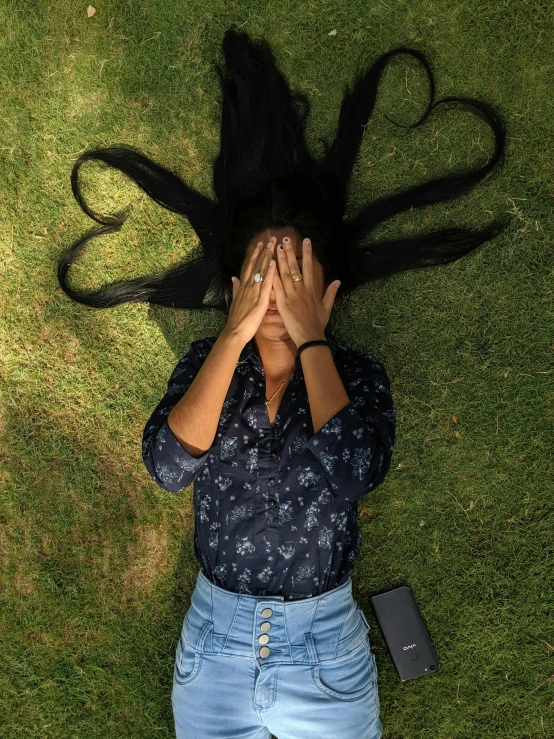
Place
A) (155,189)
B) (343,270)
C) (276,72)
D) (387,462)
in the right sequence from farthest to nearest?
1. (155,189)
2. (276,72)
3. (343,270)
4. (387,462)

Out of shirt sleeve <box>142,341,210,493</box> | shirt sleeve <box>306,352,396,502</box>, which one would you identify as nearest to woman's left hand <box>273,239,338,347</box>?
shirt sleeve <box>306,352,396,502</box>

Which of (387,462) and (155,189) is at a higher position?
(155,189)

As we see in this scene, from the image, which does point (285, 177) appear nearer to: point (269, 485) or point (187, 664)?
point (269, 485)

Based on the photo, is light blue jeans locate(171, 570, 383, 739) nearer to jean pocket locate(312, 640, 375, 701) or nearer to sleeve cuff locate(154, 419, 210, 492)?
jean pocket locate(312, 640, 375, 701)

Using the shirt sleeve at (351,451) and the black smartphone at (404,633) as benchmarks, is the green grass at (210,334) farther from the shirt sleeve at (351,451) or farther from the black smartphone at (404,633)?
the shirt sleeve at (351,451)

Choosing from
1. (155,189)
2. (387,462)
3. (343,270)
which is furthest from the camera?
(155,189)

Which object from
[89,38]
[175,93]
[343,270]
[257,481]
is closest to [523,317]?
[343,270]

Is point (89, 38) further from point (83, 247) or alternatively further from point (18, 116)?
point (83, 247)

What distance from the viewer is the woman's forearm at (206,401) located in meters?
2.78

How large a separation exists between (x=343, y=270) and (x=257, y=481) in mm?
1281

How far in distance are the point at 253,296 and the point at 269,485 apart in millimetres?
944

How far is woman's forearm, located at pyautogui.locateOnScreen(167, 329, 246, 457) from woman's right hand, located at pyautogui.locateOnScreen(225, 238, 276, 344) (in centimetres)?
6

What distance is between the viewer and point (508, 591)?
3.54 meters

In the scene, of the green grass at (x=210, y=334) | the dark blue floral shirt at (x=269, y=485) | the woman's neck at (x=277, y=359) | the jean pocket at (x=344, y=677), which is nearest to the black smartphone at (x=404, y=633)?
the green grass at (x=210, y=334)
